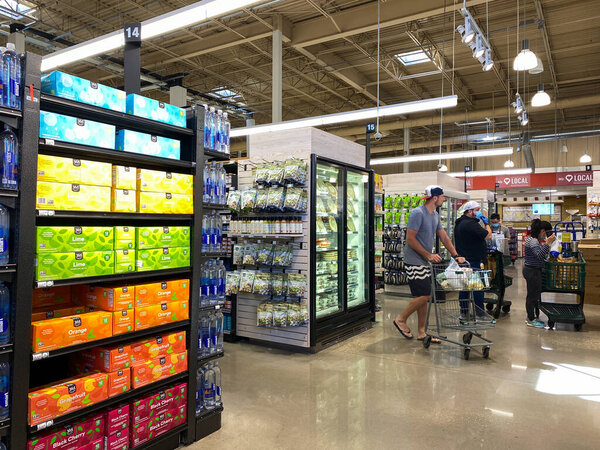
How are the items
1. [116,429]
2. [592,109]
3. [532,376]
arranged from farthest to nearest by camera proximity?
[592,109]
[532,376]
[116,429]

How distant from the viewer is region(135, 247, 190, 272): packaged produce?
2948mm

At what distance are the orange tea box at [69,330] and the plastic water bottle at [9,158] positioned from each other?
2.50 ft

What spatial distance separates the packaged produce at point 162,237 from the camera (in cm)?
295

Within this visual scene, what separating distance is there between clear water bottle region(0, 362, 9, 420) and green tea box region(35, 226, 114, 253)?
607 mm

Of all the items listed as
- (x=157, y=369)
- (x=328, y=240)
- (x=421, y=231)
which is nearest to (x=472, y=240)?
(x=421, y=231)

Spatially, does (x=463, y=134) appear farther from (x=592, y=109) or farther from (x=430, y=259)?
(x=430, y=259)

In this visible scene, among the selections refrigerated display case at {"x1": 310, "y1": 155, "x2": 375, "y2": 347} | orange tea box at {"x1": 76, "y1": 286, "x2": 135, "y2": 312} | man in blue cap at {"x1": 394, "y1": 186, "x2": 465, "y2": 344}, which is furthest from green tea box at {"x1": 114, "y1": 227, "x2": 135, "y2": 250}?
man in blue cap at {"x1": 394, "y1": 186, "x2": 465, "y2": 344}

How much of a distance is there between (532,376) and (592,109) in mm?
16544

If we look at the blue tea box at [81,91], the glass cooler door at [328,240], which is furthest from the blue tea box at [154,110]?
the glass cooler door at [328,240]

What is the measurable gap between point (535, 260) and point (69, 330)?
614 cm

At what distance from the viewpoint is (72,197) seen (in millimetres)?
2572

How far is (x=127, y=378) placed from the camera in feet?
9.32

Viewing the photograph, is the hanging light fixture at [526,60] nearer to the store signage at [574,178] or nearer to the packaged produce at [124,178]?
the packaged produce at [124,178]

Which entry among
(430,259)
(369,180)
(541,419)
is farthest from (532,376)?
(369,180)
